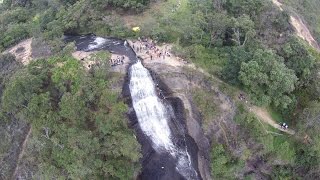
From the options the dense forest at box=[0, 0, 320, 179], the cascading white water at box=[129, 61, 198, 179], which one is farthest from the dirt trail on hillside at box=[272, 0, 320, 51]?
the cascading white water at box=[129, 61, 198, 179]

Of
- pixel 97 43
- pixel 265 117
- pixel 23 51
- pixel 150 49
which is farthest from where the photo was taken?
pixel 23 51

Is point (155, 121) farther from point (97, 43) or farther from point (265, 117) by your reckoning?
point (97, 43)

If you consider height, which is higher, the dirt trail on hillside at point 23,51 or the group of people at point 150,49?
the group of people at point 150,49

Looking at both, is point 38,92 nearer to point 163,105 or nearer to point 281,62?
point 163,105

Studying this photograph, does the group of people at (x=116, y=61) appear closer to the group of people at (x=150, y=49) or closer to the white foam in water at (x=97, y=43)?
the group of people at (x=150, y=49)

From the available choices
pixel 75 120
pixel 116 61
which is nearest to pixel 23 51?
pixel 116 61

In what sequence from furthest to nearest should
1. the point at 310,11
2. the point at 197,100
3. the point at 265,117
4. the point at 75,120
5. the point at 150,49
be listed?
the point at 310,11, the point at 150,49, the point at 197,100, the point at 265,117, the point at 75,120

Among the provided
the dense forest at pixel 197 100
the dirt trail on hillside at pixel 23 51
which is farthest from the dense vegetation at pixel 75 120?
the dirt trail on hillside at pixel 23 51
